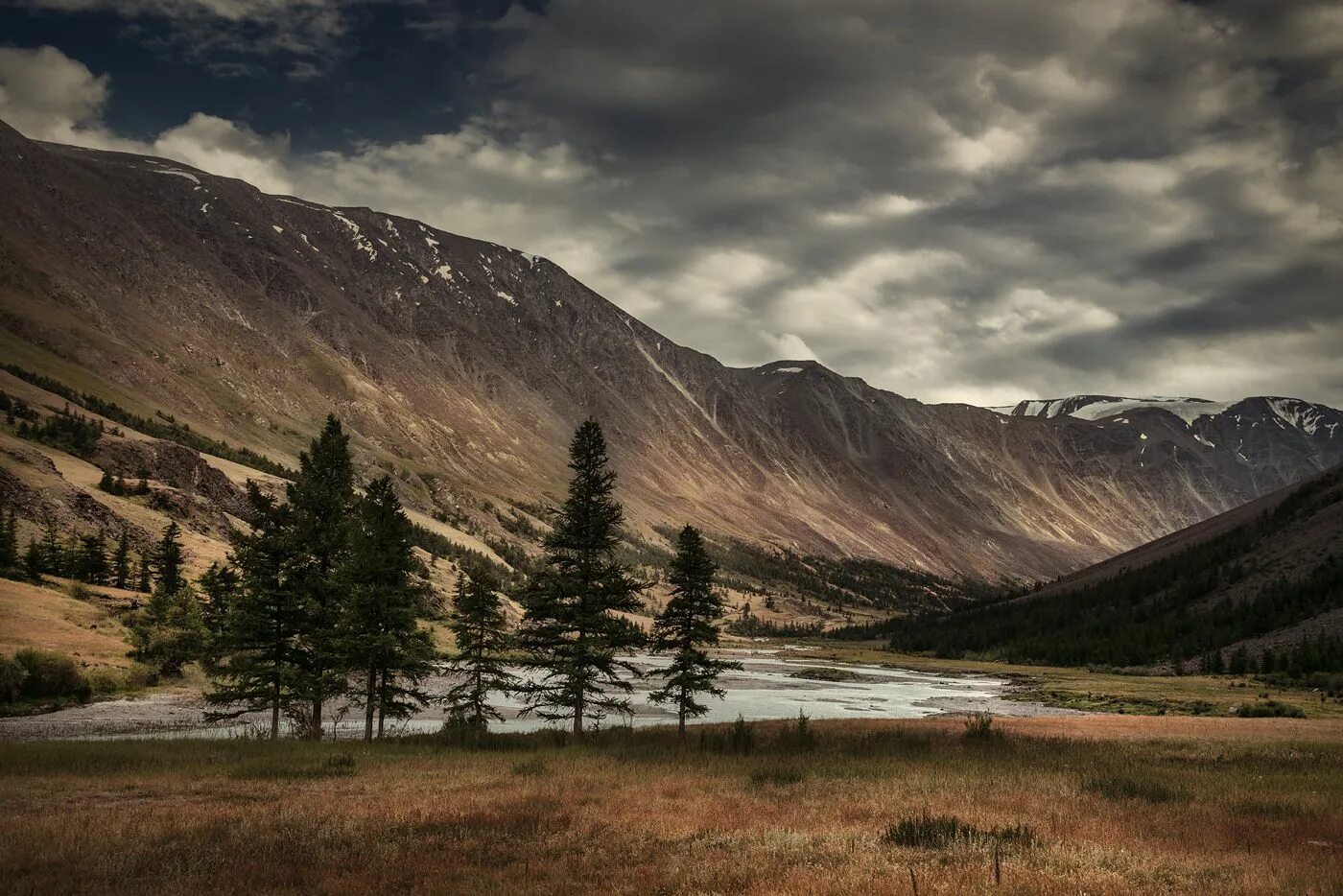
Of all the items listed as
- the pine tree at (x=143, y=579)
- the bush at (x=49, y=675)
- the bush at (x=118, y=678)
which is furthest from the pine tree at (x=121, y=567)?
the bush at (x=49, y=675)

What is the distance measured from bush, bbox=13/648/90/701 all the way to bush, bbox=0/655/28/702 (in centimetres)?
46

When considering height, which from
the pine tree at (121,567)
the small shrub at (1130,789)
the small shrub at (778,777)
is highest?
the pine tree at (121,567)

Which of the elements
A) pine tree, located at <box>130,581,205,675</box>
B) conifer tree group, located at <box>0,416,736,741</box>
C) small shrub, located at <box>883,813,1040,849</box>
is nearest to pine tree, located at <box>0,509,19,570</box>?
pine tree, located at <box>130,581,205,675</box>

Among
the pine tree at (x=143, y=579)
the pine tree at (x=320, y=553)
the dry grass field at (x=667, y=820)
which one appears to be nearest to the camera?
the dry grass field at (x=667, y=820)

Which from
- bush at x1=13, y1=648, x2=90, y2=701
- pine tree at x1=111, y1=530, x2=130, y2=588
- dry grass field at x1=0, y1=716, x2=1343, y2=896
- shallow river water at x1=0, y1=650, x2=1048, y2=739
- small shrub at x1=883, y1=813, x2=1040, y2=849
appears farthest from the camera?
pine tree at x1=111, y1=530, x2=130, y2=588

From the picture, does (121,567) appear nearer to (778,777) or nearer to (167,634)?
(167,634)

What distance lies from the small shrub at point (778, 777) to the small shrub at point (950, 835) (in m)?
7.24

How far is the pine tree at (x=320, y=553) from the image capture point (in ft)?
120

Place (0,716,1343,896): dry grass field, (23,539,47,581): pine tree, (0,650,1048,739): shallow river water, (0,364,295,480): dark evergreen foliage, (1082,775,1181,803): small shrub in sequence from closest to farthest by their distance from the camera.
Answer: (0,716,1343,896): dry grass field, (1082,775,1181,803): small shrub, (0,650,1048,739): shallow river water, (23,539,47,581): pine tree, (0,364,295,480): dark evergreen foliage

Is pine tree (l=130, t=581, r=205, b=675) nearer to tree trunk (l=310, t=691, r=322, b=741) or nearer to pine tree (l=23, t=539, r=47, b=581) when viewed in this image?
pine tree (l=23, t=539, r=47, b=581)

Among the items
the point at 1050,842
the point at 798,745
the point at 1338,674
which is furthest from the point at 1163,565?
the point at 1050,842

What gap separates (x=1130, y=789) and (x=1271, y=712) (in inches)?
1787

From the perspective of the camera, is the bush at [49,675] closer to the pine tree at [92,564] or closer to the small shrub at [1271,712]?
the pine tree at [92,564]

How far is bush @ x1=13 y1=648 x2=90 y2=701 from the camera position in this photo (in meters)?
49.2
